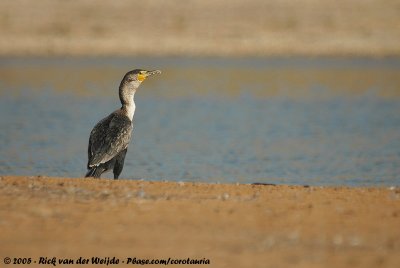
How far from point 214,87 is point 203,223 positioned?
24.5 metres

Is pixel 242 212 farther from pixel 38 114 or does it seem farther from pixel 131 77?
pixel 38 114

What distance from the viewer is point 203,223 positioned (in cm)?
920

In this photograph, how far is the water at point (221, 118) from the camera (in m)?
16.5

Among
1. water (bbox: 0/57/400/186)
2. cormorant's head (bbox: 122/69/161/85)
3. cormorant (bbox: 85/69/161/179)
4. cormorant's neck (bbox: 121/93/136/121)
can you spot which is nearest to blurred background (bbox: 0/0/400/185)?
water (bbox: 0/57/400/186)

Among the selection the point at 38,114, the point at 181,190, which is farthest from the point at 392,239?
the point at 38,114

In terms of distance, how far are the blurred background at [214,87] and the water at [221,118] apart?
6 cm

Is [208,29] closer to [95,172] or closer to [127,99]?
[127,99]

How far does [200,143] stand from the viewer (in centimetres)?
1978

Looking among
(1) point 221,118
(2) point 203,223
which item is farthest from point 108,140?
(1) point 221,118

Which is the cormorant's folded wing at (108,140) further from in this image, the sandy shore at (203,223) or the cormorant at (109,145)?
the sandy shore at (203,223)

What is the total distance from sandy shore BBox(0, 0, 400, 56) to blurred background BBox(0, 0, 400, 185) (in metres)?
0.09

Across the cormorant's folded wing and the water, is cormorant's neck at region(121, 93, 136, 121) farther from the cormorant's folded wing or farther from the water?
the water

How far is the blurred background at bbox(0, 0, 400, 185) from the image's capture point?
56.4 ft

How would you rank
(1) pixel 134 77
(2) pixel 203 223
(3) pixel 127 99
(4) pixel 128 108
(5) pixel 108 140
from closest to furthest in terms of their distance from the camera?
(2) pixel 203 223 → (5) pixel 108 140 → (4) pixel 128 108 → (3) pixel 127 99 → (1) pixel 134 77
